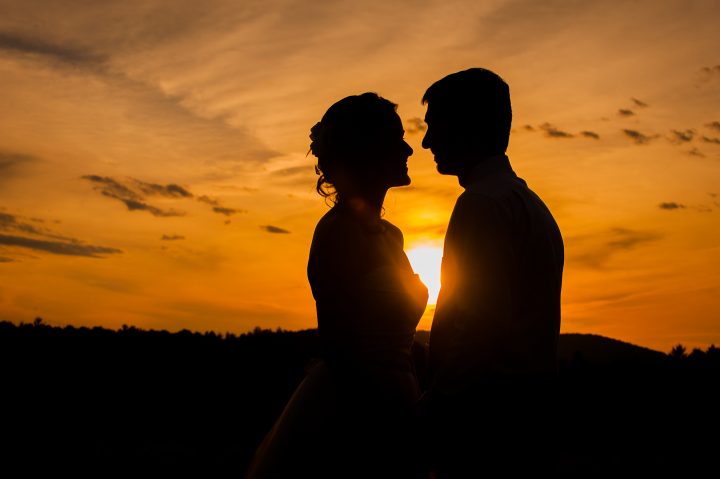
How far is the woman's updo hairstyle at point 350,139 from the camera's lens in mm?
6887

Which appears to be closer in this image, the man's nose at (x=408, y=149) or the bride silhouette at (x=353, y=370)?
the bride silhouette at (x=353, y=370)

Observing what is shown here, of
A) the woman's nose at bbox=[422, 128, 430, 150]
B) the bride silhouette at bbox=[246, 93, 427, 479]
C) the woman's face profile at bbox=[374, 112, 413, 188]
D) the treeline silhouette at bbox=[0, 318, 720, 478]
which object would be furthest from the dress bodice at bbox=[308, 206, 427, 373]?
the treeline silhouette at bbox=[0, 318, 720, 478]

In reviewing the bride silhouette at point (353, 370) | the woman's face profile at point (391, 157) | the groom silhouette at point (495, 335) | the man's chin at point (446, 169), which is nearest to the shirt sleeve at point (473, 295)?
the groom silhouette at point (495, 335)

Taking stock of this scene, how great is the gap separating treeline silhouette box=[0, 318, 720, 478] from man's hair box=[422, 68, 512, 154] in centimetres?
738

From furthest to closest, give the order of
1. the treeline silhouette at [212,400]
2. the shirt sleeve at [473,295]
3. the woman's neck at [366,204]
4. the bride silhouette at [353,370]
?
the treeline silhouette at [212,400], the woman's neck at [366,204], the bride silhouette at [353,370], the shirt sleeve at [473,295]

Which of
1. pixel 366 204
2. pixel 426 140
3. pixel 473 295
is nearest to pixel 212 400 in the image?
pixel 366 204

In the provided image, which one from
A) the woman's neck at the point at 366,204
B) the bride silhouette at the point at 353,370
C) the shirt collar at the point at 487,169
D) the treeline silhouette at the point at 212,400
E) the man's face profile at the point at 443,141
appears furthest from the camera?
the treeline silhouette at the point at 212,400

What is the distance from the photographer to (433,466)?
15.1 ft

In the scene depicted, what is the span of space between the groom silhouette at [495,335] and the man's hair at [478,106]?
0.29 metres

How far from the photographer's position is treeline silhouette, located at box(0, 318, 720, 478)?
11461mm

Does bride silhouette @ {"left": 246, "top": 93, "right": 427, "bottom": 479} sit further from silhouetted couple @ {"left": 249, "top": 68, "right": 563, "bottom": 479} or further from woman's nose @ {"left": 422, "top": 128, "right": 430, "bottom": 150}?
woman's nose @ {"left": 422, "top": 128, "right": 430, "bottom": 150}

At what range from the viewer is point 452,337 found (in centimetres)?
448

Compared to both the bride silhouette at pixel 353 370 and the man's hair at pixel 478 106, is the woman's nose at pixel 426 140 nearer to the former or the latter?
the man's hair at pixel 478 106

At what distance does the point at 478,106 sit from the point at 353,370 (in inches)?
92.0
